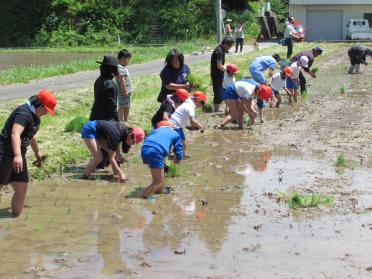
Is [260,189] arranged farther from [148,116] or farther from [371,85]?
[371,85]

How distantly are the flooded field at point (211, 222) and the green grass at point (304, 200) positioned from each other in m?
0.08

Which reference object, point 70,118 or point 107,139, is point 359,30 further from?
point 107,139

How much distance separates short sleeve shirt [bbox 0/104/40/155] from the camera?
6770mm

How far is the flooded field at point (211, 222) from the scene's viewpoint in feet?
18.2

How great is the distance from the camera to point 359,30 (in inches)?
1838

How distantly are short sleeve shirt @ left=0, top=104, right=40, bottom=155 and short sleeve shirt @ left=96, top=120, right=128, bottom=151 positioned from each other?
59.6 inches

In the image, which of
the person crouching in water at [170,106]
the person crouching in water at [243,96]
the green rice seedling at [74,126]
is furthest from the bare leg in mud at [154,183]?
the person crouching in water at [243,96]

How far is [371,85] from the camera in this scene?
1956 centimetres

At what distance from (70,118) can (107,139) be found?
168 inches

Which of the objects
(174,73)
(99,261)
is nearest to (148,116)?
(174,73)

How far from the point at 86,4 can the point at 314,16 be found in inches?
696

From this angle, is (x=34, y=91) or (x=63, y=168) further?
(x=34, y=91)

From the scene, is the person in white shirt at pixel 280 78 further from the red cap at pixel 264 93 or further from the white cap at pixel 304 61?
the red cap at pixel 264 93

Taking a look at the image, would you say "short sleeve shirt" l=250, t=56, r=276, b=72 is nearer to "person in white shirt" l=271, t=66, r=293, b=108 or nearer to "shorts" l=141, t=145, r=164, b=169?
"person in white shirt" l=271, t=66, r=293, b=108
